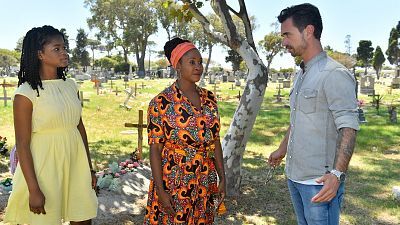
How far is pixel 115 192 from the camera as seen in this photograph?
6.36 metres

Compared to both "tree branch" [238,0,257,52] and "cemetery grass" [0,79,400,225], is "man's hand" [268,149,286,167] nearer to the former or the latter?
"cemetery grass" [0,79,400,225]

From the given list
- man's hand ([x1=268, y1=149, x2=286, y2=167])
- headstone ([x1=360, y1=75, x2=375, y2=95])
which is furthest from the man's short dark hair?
headstone ([x1=360, y1=75, x2=375, y2=95])

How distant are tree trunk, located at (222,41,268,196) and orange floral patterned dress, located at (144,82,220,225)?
2.97 metres

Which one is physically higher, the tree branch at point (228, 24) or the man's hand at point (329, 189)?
the tree branch at point (228, 24)

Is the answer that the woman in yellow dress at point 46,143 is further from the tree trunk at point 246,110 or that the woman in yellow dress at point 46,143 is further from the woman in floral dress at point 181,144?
the tree trunk at point 246,110

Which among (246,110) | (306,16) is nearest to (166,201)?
(306,16)

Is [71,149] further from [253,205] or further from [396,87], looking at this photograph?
[396,87]

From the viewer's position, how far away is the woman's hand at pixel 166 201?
10.1 ft

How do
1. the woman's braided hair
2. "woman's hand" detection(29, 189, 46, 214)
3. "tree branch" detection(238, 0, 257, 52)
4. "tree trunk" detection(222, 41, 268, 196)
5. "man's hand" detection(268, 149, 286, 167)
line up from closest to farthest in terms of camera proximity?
"woman's hand" detection(29, 189, 46, 214), the woman's braided hair, "man's hand" detection(268, 149, 286, 167), "tree trunk" detection(222, 41, 268, 196), "tree branch" detection(238, 0, 257, 52)

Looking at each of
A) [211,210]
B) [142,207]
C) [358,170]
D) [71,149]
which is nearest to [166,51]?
[71,149]

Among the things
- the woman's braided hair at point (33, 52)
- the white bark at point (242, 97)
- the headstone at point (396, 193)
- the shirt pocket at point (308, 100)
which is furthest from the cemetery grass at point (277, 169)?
the shirt pocket at point (308, 100)

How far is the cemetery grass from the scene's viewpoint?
19.2 ft

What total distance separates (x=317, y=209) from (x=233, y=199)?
3681mm

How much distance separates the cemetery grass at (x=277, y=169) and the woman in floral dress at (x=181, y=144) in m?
2.44
